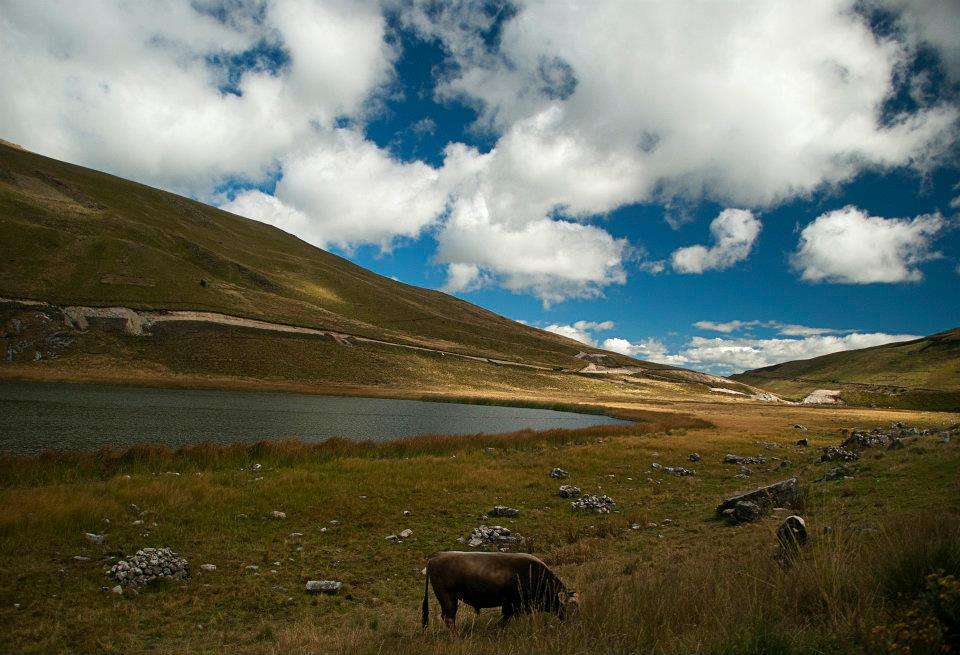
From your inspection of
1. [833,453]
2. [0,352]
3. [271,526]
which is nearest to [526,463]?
[271,526]

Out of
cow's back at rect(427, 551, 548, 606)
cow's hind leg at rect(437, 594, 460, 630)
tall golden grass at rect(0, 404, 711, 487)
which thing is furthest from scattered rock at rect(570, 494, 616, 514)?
tall golden grass at rect(0, 404, 711, 487)

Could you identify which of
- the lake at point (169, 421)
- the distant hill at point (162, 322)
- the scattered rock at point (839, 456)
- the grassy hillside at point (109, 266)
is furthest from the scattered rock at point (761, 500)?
the grassy hillside at point (109, 266)

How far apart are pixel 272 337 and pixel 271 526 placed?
10894cm

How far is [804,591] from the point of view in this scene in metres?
6.92

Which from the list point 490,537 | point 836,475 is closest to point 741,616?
point 490,537

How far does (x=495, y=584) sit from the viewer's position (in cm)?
805

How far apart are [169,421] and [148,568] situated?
115 feet

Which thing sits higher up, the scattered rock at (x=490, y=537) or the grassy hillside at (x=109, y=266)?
the grassy hillside at (x=109, y=266)

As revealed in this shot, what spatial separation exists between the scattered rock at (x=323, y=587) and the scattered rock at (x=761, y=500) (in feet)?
43.6

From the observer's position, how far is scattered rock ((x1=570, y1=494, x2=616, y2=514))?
63.8ft

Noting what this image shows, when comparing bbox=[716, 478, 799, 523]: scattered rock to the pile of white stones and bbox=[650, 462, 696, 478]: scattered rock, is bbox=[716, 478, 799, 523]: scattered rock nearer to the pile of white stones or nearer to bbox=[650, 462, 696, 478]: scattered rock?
bbox=[650, 462, 696, 478]: scattered rock

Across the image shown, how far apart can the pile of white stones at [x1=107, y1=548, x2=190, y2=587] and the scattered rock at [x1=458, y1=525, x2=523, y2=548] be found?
25.9 feet

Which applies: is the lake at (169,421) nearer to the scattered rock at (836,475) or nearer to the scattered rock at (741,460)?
the scattered rock at (741,460)

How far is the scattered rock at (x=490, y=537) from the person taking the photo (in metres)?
14.9
